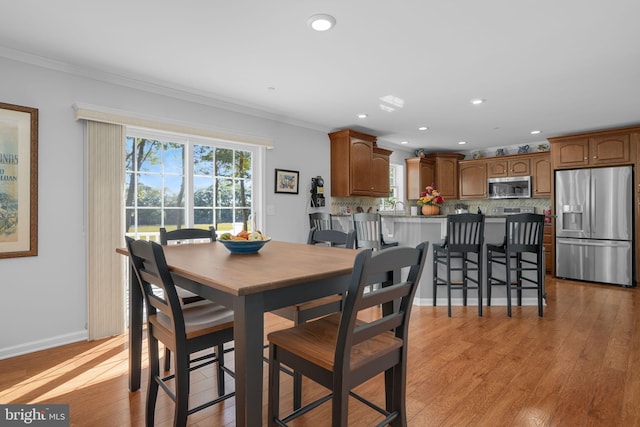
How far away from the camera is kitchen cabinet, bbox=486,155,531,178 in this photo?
6.15m

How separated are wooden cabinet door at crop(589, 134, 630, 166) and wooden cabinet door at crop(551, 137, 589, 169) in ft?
0.24

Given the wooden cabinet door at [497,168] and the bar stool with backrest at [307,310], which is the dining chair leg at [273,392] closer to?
the bar stool with backrest at [307,310]

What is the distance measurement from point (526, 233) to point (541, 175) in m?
3.14

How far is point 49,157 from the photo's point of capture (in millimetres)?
2785

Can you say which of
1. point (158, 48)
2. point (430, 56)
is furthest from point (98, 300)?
point (430, 56)

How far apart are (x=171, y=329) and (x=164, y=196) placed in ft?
7.67

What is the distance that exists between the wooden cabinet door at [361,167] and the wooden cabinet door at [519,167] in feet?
9.40

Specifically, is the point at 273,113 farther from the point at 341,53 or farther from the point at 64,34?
the point at 64,34

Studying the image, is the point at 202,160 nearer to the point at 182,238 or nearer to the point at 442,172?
the point at 182,238

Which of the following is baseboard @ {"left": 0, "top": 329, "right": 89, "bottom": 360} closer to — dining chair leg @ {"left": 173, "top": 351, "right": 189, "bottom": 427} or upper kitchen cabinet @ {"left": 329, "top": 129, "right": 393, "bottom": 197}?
dining chair leg @ {"left": 173, "top": 351, "right": 189, "bottom": 427}

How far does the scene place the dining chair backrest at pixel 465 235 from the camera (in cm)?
353

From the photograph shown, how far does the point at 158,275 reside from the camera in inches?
55.7

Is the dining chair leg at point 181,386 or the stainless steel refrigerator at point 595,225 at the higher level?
the stainless steel refrigerator at point 595,225

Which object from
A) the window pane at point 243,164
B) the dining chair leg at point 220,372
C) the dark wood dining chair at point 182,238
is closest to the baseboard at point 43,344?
the dark wood dining chair at point 182,238
